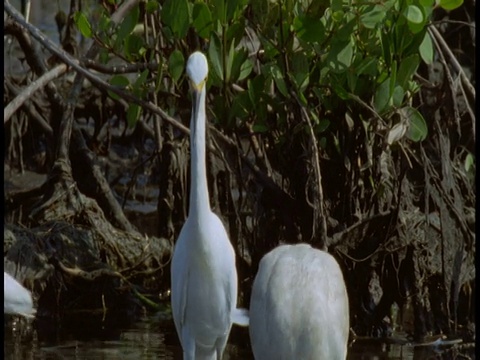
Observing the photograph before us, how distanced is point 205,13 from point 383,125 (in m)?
1.02

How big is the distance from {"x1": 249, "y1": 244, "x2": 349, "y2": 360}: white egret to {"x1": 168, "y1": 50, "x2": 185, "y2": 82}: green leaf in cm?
124

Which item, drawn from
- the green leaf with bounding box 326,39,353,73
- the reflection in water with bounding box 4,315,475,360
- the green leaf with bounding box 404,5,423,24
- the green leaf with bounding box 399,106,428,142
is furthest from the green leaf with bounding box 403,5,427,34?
the reflection in water with bounding box 4,315,475,360

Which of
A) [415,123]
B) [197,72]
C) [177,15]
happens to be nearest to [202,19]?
[177,15]

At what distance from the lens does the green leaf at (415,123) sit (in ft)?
19.8

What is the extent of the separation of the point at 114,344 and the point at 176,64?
1.40 meters

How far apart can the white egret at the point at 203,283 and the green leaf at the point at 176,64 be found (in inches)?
33.9

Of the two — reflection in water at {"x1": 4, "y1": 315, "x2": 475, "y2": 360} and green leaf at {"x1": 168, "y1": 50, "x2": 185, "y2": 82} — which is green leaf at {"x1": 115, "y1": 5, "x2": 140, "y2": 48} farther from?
reflection in water at {"x1": 4, "y1": 315, "x2": 475, "y2": 360}

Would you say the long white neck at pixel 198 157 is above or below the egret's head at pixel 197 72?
below

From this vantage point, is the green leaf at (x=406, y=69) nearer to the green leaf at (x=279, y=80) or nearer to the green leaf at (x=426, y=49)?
the green leaf at (x=426, y=49)

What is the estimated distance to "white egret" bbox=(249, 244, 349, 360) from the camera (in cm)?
477

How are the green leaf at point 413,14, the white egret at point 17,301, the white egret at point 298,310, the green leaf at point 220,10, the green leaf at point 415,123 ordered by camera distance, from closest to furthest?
the white egret at point 298,310 → the white egret at point 17,301 → the green leaf at point 413,14 → the green leaf at point 220,10 → the green leaf at point 415,123

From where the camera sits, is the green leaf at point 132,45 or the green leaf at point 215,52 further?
the green leaf at point 132,45

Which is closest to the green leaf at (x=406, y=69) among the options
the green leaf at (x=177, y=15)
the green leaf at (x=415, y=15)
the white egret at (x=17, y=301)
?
the green leaf at (x=415, y=15)

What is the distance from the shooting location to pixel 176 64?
592 centimetres
